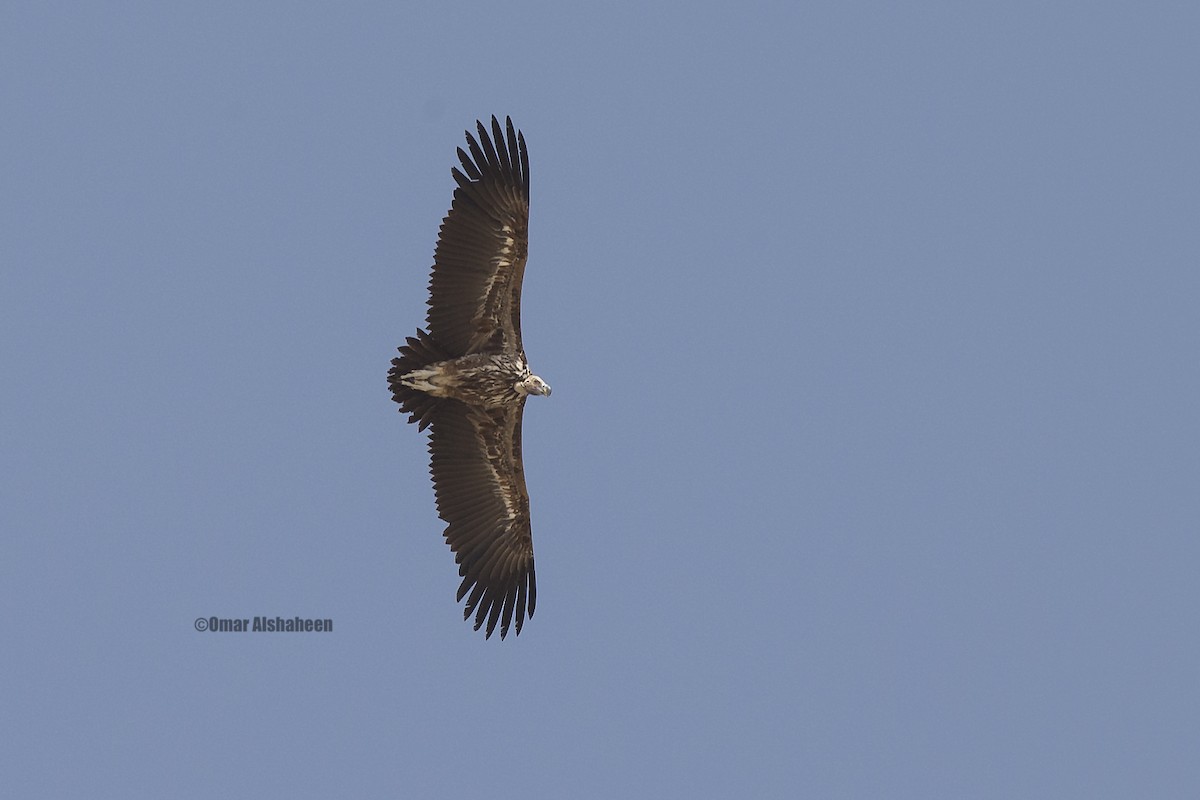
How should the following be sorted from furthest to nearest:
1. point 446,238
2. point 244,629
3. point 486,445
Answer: point 244,629
point 486,445
point 446,238

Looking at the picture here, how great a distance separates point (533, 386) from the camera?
30188 mm

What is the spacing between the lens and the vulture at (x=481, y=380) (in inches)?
1161

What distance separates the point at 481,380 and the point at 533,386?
0.80m

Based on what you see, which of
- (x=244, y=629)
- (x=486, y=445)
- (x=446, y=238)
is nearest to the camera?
(x=446, y=238)

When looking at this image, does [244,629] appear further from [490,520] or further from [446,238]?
[446,238]

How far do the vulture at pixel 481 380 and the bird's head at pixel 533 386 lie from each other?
2 cm

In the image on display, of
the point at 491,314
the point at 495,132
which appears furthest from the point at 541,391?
the point at 495,132

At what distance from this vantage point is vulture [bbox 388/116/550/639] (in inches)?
1161

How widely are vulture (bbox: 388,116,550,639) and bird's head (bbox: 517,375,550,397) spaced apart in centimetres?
2

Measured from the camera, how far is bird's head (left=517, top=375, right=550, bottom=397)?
30188 mm

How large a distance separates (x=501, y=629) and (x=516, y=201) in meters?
6.95

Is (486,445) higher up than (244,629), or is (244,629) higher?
(486,445)

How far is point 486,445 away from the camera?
3142 centimetres

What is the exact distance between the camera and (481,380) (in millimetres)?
30000
